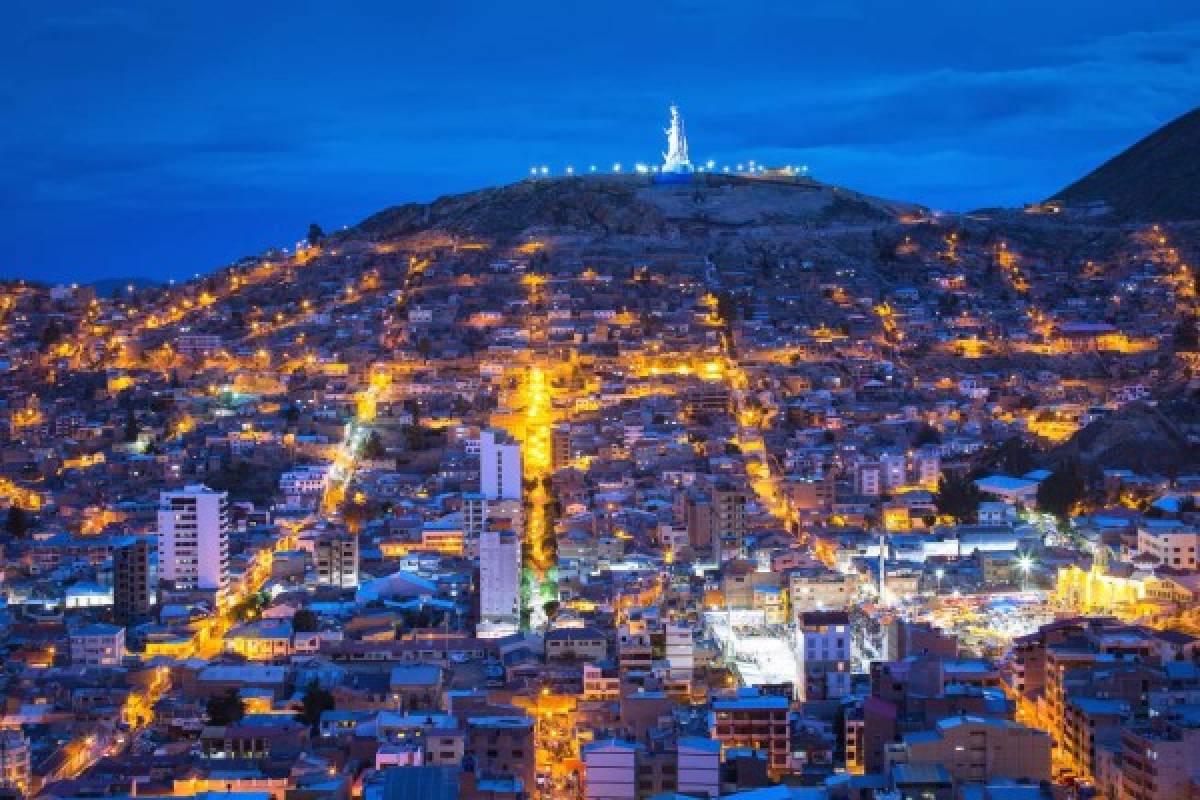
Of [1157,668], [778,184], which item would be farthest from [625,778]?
[778,184]

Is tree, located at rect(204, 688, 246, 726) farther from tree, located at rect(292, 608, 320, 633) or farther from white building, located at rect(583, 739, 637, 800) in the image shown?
white building, located at rect(583, 739, 637, 800)

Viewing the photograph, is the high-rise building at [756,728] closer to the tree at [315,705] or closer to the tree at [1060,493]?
the tree at [315,705]

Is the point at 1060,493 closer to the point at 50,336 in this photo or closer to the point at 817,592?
the point at 817,592

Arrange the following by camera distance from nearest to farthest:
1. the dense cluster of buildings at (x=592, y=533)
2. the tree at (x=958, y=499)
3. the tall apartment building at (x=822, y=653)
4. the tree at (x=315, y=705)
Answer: the dense cluster of buildings at (x=592, y=533), the tree at (x=315, y=705), the tall apartment building at (x=822, y=653), the tree at (x=958, y=499)

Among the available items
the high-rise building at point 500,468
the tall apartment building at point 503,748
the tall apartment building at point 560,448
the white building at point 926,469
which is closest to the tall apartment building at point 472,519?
the high-rise building at point 500,468

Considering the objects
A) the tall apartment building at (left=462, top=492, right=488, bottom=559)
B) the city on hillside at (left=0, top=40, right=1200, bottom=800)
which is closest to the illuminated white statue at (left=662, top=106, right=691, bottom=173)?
the city on hillside at (left=0, top=40, right=1200, bottom=800)
